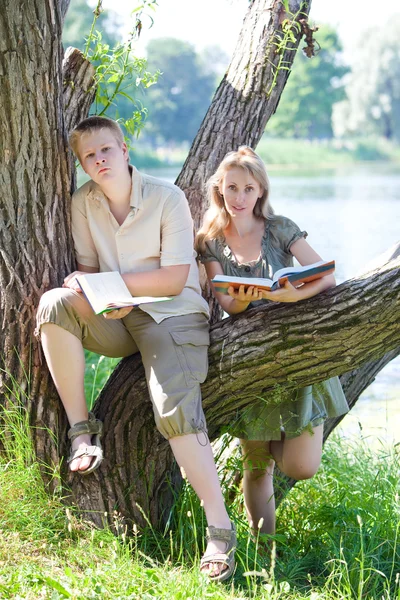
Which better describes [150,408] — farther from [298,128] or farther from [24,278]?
[298,128]

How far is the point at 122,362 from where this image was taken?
330 centimetres

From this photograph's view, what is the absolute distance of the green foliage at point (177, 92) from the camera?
193ft

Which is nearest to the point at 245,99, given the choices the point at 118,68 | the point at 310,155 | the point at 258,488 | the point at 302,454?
the point at 118,68

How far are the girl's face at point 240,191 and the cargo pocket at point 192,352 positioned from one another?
0.58m

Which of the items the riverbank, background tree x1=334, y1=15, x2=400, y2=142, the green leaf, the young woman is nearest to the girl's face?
the young woman

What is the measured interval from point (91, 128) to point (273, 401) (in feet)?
4.16

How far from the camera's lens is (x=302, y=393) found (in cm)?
324

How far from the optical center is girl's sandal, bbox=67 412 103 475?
9.75 ft

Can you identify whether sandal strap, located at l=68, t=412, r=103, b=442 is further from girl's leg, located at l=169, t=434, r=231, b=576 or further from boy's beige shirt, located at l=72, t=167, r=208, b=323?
boy's beige shirt, located at l=72, t=167, r=208, b=323

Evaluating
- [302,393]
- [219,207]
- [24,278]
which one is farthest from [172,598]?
[219,207]

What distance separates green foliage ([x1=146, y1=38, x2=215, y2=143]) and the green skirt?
154 feet

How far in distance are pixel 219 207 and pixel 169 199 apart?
35 cm

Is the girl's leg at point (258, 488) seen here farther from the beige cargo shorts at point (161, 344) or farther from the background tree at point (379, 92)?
the background tree at point (379, 92)

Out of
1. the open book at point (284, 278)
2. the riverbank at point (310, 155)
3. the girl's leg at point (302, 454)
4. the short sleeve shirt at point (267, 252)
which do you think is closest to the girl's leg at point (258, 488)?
the girl's leg at point (302, 454)
